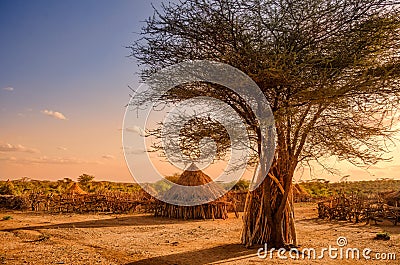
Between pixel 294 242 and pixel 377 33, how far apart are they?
5331 mm

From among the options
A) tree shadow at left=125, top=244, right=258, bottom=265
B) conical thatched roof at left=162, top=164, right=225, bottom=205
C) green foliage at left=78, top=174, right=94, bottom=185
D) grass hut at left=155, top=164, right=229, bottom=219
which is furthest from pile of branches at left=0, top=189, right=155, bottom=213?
green foliage at left=78, top=174, right=94, bottom=185

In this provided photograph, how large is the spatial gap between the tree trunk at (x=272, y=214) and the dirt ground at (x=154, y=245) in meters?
0.40

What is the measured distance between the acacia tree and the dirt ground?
2002 mm

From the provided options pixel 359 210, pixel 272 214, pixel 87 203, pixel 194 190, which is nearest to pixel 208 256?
pixel 272 214

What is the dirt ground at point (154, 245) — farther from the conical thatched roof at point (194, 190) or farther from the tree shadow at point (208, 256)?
the conical thatched roof at point (194, 190)

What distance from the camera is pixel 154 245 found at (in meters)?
11.2

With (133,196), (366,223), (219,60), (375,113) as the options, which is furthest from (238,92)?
(133,196)

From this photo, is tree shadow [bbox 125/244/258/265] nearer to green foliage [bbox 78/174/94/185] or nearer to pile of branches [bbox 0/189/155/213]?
pile of branches [bbox 0/189/155/213]

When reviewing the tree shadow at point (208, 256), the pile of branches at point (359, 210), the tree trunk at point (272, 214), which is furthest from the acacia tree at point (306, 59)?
the pile of branches at point (359, 210)

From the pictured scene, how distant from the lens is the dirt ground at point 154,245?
29.4ft

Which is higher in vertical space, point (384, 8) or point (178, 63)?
point (384, 8)

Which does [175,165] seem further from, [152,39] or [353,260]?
[353,260]

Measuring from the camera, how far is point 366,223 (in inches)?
681

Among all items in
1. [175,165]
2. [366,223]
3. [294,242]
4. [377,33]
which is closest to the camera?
[377,33]
